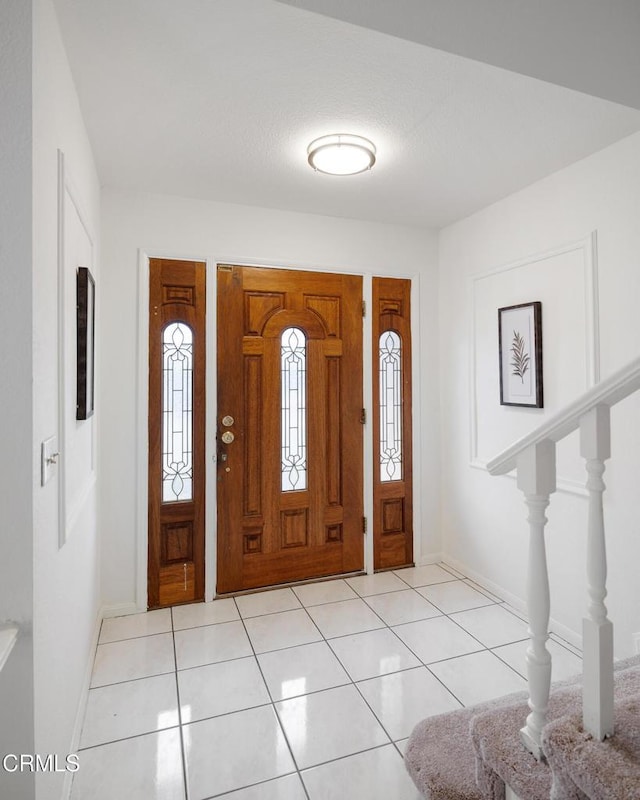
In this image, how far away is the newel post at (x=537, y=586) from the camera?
1.13m

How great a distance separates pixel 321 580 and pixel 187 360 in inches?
68.6

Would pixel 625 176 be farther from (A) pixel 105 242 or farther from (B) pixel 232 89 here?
(A) pixel 105 242

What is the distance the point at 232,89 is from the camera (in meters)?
1.83

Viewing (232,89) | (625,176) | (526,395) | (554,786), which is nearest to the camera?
(554,786)

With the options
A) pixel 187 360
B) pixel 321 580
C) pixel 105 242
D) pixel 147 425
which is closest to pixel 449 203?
pixel 187 360

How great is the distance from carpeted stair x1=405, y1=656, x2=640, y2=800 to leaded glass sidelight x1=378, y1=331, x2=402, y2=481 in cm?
181

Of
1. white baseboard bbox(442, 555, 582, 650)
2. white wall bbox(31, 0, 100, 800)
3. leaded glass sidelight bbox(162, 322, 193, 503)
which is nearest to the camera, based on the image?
white wall bbox(31, 0, 100, 800)

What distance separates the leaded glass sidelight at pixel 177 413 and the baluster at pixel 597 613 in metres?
2.33

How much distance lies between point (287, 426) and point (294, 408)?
0.13 metres

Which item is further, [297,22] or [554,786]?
[297,22]

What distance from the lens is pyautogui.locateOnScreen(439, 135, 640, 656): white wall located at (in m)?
2.18

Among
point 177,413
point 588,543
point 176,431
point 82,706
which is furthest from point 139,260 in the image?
point 588,543

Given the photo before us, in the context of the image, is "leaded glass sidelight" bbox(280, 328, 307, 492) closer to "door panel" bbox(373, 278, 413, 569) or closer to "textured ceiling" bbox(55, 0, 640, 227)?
"door panel" bbox(373, 278, 413, 569)

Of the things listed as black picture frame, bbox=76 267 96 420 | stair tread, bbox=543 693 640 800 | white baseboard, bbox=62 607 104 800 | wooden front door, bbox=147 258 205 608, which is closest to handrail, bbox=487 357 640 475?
stair tread, bbox=543 693 640 800
